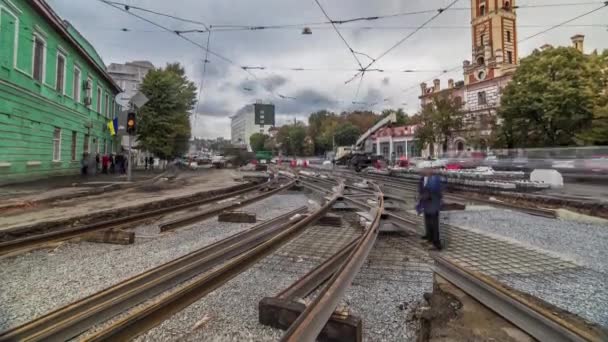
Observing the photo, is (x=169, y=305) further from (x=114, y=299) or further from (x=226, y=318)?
(x=114, y=299)

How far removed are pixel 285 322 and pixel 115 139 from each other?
117 ft

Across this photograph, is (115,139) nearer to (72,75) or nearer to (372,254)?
(72,75)

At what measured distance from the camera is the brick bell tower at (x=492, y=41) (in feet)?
141

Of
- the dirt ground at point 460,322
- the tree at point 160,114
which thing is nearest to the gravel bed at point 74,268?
the dirt ground at point 460,322

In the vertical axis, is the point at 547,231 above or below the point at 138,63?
below

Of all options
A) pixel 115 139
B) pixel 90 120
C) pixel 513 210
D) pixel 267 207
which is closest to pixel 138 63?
pixel 115 139

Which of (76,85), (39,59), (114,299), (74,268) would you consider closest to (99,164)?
(76,85)

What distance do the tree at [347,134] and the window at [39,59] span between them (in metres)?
56.1

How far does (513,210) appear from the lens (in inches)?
363

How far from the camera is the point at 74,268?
4.33m

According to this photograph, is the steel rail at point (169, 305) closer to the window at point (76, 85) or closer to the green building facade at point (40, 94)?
the green building facade at point (40, 94)

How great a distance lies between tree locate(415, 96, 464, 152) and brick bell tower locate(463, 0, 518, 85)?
872 centimetres

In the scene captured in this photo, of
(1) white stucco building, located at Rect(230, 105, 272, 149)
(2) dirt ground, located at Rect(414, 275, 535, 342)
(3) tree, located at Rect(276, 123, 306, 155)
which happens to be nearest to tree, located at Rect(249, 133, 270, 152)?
(1) white stucco building, located at Rect(230, 105, 272, 149)

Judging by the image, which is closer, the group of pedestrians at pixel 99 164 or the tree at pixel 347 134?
the group of pedestrians at pixel 99 164
